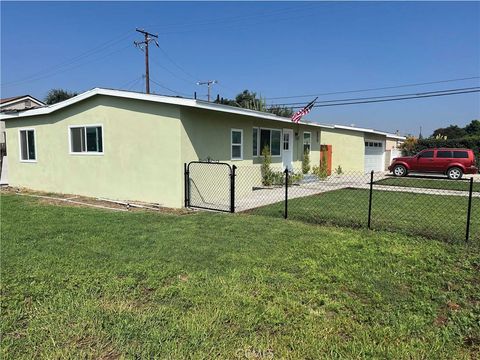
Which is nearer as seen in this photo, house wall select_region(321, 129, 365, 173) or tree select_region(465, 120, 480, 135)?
house wall select_region(321, 129, 365, 173)

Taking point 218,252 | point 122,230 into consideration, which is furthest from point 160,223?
point 218,252

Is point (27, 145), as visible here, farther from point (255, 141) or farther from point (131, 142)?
point (255, 141)

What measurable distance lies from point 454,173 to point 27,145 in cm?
2132

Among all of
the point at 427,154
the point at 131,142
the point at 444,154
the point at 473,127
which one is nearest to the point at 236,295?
the point at 131,142

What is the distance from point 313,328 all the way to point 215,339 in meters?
0.86

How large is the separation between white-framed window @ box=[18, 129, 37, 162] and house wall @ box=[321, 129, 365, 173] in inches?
643

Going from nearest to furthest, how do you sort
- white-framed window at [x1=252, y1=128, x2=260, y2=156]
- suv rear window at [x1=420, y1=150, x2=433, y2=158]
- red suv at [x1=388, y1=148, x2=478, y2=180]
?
white-framed window at [x1=252, y1=128, x2=260, y2=156] → red suv at [x1=388, y1=148, x2=478, y2=180] → suv rear window at [x1=420, y1=150, x2=433, y2=158]

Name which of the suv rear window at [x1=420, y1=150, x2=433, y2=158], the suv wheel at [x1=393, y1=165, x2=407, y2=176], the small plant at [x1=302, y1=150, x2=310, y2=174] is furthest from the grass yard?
the suv wheel at [x1=393, y1=165, x2=407, y2=176]

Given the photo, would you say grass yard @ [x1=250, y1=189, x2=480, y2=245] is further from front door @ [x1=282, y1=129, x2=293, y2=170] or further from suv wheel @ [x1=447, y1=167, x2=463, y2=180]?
suv wheel @ [x1=447, y1=167, x2=463, y2=180]

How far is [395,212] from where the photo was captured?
8.86 m

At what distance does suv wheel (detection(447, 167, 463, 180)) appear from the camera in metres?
20.1

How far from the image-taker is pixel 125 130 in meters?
10.7

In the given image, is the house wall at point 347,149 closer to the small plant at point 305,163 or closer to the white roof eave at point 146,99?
the small plant at point 305,163

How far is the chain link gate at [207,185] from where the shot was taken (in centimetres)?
981
